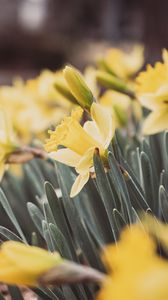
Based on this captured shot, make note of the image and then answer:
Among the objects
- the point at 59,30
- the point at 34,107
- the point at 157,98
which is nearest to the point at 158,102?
the point at 157,98

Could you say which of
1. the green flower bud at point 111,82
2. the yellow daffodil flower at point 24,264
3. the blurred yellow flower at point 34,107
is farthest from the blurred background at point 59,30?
the yellow daffodil flower at point 24,264

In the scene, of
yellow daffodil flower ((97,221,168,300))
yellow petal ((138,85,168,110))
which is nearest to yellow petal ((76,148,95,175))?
yellow petal ((138,85,168,110))

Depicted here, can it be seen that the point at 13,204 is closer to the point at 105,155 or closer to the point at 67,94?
the point at 67,94

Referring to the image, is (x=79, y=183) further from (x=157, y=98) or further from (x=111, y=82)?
(x=111, y=82)

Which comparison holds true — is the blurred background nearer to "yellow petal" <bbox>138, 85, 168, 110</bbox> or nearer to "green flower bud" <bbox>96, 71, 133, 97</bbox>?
"green flower bud" <bbox>96, 71, 133, 97</bbox>

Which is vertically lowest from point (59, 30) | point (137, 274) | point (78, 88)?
point (137, 274)

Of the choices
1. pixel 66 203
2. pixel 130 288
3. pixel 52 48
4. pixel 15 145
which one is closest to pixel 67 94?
pixel 15 145
